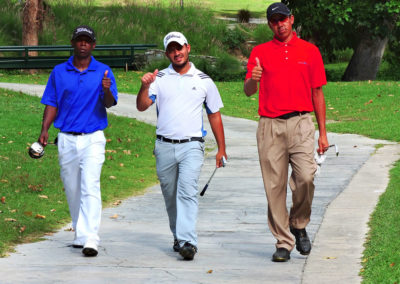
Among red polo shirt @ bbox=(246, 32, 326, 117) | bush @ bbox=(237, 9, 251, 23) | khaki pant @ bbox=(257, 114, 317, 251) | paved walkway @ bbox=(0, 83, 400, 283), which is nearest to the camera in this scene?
paved walkway @ bbox=(0, 83, 400, 283)

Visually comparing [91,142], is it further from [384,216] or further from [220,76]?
[220,76]

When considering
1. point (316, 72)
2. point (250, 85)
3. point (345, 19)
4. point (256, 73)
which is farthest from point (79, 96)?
point (345, 19)

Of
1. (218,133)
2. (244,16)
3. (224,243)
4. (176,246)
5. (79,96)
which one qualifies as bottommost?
(244,16)

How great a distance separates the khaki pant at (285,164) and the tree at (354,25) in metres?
22.1

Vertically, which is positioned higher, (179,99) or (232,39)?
(179,99)

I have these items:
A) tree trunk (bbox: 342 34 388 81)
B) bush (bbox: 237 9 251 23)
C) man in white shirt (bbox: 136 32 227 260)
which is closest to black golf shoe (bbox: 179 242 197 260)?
man in white shirt (bbox: 136 32 227 260)

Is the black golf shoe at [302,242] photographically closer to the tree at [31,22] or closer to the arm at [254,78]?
the arm at [254,78]

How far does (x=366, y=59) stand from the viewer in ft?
108

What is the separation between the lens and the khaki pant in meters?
7.69

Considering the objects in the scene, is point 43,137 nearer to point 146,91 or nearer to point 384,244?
point 146,91

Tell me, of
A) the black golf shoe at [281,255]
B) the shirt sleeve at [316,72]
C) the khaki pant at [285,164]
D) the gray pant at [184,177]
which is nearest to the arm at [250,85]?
the khaki pant at [285,164]

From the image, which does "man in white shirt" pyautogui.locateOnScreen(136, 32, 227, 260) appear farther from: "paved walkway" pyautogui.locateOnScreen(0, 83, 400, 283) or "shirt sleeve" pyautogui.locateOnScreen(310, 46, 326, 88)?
"shirt sleeve" pyautogui.locateOnScreen(310, 46, 326, 88)

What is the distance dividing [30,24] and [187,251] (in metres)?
28.0

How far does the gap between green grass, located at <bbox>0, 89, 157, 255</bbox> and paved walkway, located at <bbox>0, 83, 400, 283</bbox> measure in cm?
41
